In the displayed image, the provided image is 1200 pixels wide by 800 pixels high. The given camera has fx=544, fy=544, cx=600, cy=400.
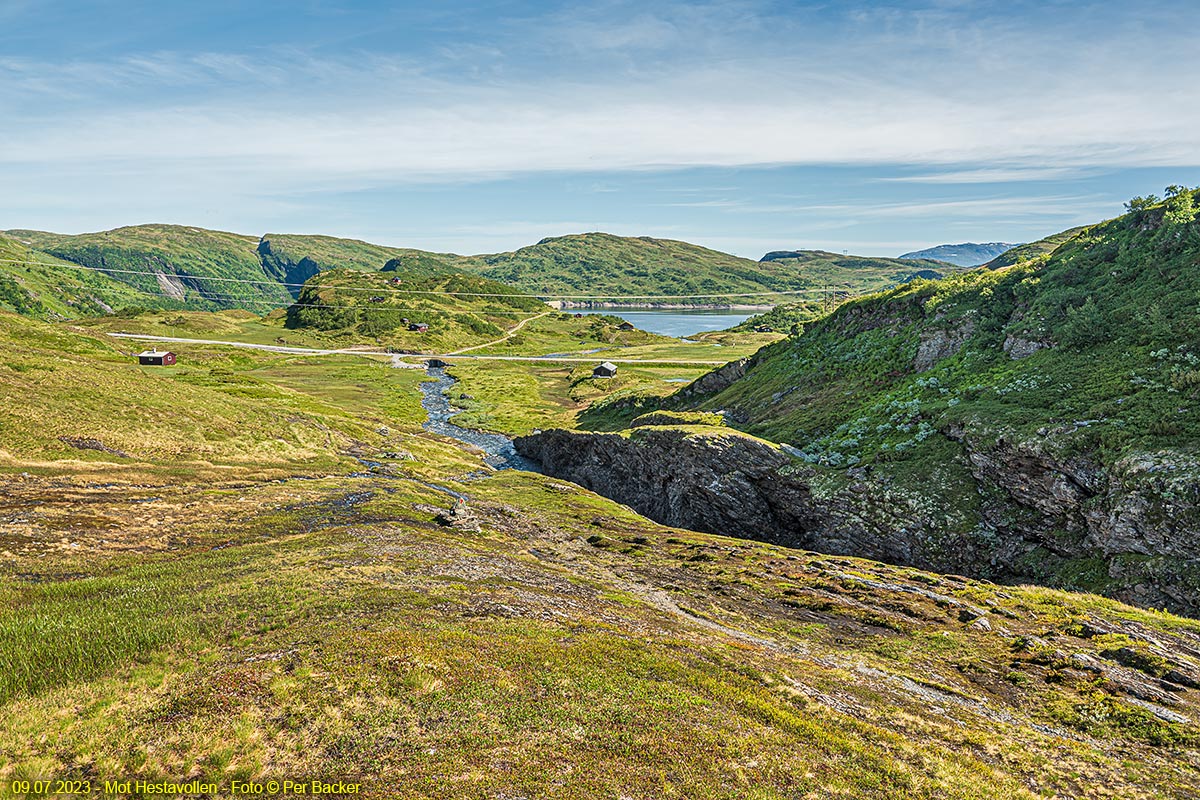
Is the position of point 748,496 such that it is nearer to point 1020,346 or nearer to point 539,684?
point 1020,346

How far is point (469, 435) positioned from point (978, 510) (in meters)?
100

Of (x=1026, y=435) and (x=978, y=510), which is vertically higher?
(x=1026, y=435)

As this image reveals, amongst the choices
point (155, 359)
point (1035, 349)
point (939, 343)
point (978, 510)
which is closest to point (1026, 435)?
point (978, 510)

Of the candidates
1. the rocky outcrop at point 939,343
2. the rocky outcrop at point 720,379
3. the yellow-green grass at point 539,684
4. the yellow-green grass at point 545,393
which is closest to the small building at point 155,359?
the yellow-green grass at point 545,393

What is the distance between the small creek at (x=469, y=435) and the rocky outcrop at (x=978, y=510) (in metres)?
34.9

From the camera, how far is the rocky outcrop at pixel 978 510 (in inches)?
1451

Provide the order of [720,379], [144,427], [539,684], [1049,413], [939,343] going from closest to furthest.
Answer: [539,684]
[1049,413]
[144,427]
[939,343]
[720,379]

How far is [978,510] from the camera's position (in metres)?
48.9

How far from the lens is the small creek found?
106 metres

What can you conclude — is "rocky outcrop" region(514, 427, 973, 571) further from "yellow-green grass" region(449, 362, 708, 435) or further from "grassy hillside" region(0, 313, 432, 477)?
"yellow-green grass" region(449, 362, 708, 435)

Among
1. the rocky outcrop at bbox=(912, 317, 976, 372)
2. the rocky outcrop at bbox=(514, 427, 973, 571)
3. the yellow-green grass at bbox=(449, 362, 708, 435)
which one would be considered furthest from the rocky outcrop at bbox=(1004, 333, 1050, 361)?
the yellow-green grass at bbox=(449, 362, 708, 435)

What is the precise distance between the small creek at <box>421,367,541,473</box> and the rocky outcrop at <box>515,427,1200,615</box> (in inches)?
1373

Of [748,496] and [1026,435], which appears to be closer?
[1026,435]

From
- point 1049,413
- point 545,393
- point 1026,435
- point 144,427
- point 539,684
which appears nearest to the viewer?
point 539,684
